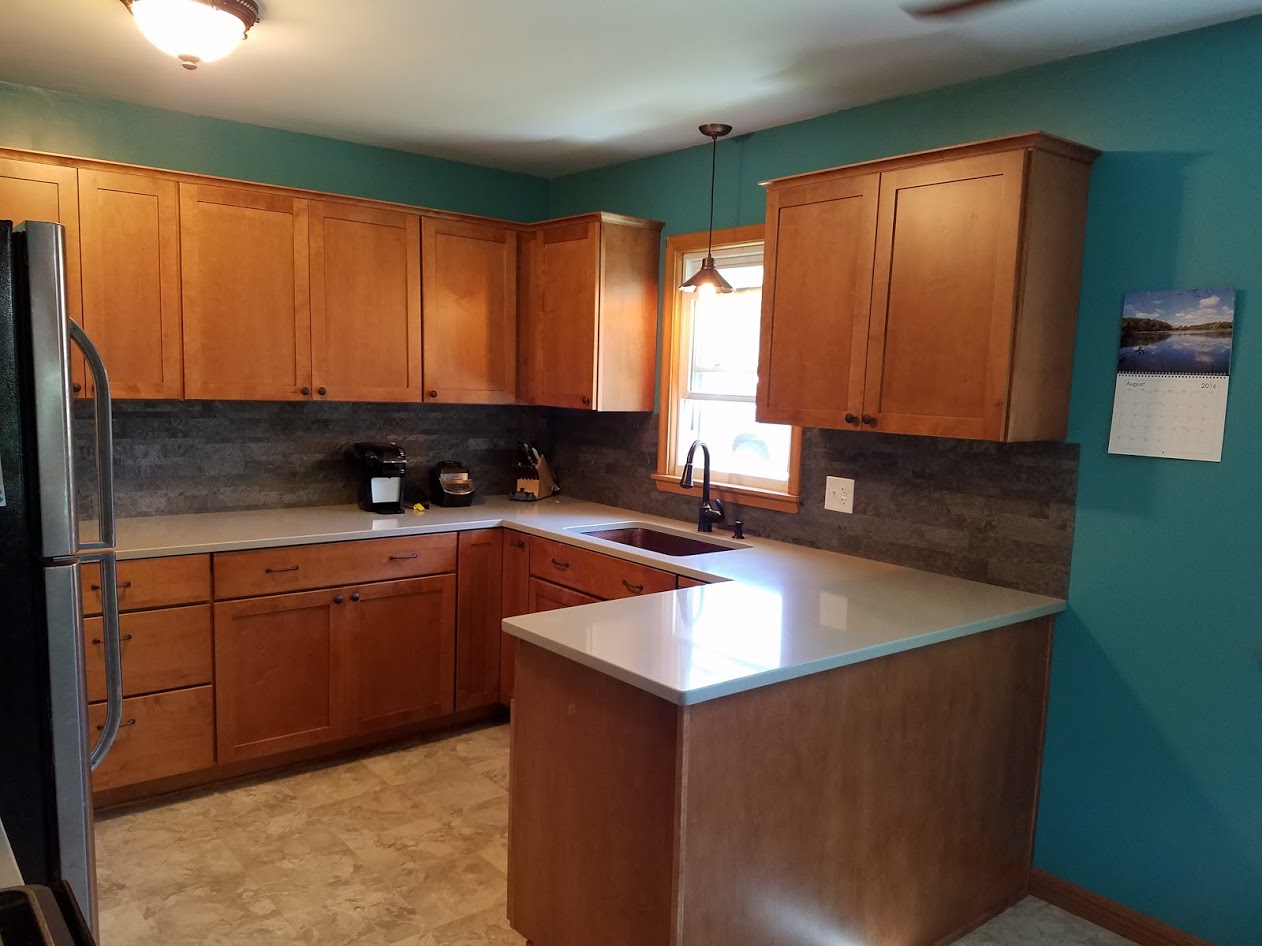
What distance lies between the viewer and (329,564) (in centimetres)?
335

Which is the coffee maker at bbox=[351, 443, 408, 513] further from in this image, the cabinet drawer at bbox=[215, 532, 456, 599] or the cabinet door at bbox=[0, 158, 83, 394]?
the cabinet door at bbox=[0, 158, 83, 394]

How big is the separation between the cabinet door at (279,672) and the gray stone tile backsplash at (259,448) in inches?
26.4

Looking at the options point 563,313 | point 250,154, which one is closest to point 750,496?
point 563,313

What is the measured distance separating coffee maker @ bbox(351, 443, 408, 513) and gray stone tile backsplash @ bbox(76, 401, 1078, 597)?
7.3 inches

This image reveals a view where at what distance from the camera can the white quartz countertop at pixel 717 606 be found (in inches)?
76.5

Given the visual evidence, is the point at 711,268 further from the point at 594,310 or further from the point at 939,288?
the point at 939,288

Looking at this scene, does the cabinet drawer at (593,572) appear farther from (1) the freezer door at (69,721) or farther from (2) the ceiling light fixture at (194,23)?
(2) the ceiling light fixture at (194,23)

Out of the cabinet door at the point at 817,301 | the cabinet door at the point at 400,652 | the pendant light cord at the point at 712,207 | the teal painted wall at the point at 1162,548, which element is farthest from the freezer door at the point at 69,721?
the pendant light cord at the point at 712,207

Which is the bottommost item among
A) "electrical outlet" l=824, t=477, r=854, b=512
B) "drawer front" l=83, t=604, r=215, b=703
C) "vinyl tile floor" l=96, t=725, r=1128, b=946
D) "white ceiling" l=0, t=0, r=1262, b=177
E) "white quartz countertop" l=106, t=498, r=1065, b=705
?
"vinyl tile floor" l=96, t=725, r=1128, b=946

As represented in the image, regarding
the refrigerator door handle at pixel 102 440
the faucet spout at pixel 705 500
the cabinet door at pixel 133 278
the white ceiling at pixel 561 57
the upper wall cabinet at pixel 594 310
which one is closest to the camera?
the refrigerator door handle at pixel 102 440

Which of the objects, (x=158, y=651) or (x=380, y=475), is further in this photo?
(x=380, y=475)

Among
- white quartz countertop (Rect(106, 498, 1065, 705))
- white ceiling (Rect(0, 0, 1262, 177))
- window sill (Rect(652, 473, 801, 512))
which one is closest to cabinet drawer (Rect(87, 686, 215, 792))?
white quartz countertop (Rect(106, 498, 1065, 705))

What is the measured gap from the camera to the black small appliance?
4.07 m

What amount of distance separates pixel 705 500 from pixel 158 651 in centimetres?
202
